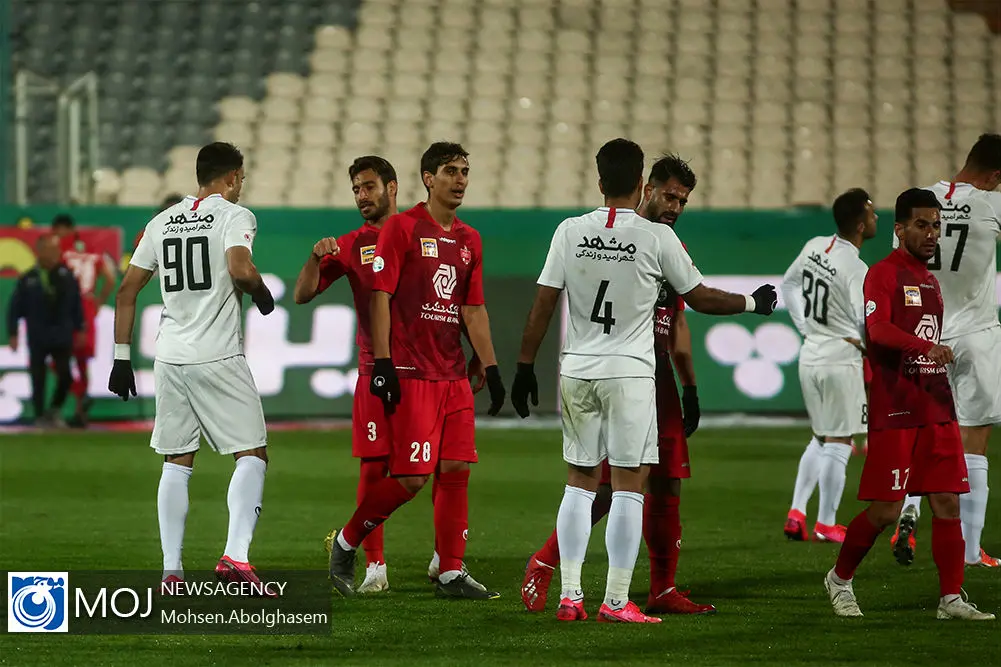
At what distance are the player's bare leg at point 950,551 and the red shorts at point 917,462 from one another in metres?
0.07

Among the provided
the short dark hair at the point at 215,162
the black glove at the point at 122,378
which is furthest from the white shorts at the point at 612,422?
the black glove at the point at 122,378

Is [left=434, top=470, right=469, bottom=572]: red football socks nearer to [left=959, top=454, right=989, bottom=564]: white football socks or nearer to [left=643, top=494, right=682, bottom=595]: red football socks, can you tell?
[left=643, top=494, right=682, bottom=595]: red football socks

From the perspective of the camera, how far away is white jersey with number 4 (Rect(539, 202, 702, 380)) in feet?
19.6

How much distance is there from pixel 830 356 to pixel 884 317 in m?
2.84

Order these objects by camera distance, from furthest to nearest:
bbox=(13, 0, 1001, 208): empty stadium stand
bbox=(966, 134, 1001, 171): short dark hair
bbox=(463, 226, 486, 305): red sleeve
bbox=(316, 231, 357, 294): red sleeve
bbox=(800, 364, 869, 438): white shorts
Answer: bbox=(13, 0, 1001, 208): empty stadium stand, bbox=(800, 364, 869, 438): white shorts, bbox=(966, 134, 1001, 171): short dark hair, bbox=(316, 231, 357, 294): red sleeve, bbox=(463, 226, 486, 305): red sleeve

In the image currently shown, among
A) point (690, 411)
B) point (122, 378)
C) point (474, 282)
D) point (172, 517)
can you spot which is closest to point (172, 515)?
point (172, 517)

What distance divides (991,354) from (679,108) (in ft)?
40.4

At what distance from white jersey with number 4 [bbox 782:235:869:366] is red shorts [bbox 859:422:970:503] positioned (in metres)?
2.64

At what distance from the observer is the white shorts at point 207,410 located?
21.3 feet

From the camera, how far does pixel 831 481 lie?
8875 millimetres

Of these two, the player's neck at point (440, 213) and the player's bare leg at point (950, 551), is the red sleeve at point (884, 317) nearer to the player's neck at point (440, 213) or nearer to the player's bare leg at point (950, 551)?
the player's bare leg at point (950, 551)

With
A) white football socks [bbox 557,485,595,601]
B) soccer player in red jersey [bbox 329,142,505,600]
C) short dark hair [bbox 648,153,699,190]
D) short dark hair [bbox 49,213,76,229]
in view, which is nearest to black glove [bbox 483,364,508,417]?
soccer player in red jersey [bbox 329,142,505,600]

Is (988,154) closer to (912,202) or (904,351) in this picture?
(912,202)

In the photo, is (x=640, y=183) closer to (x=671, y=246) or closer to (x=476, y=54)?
(x=671, y=246)
